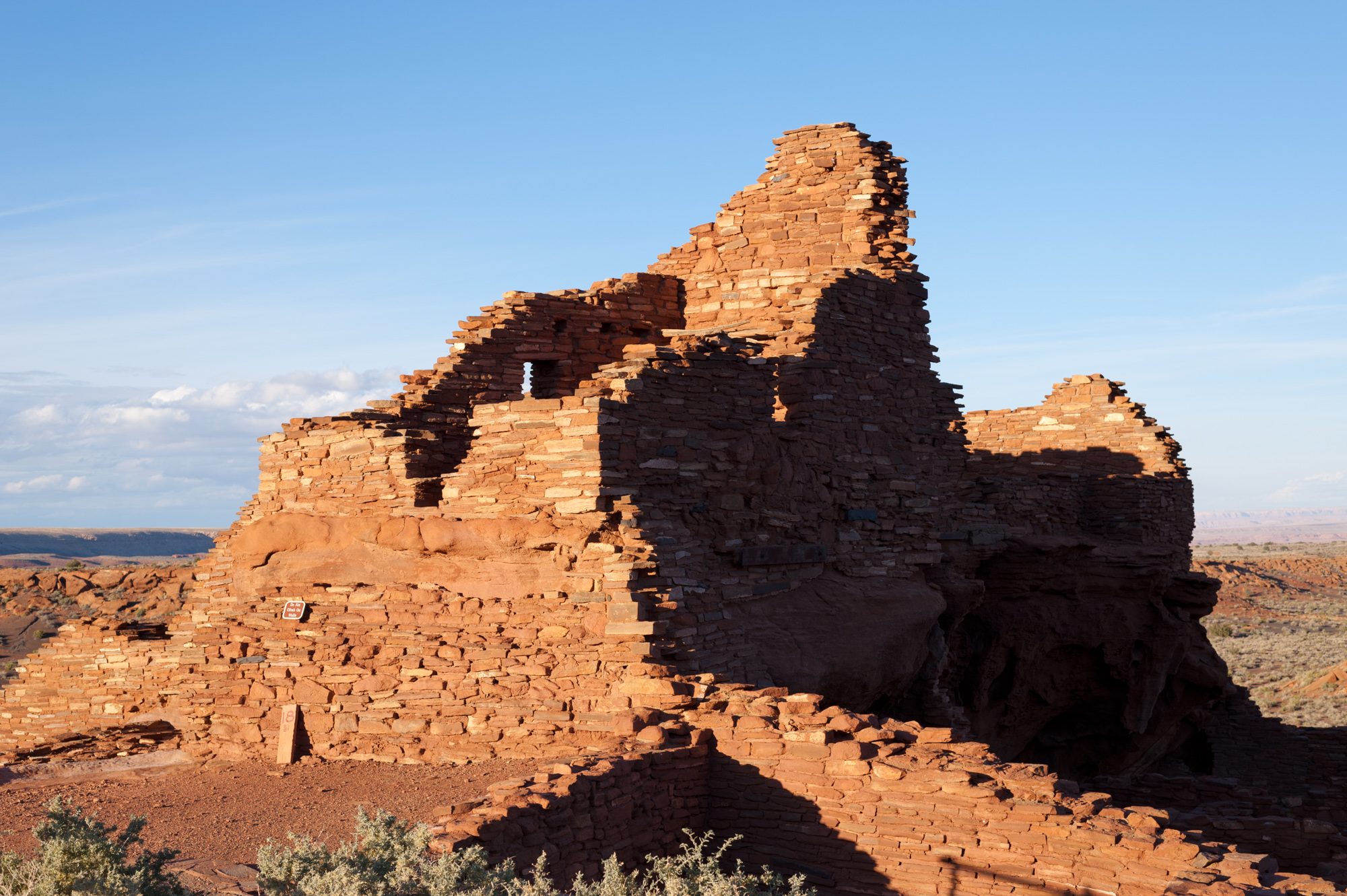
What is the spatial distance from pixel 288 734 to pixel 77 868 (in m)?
5.29

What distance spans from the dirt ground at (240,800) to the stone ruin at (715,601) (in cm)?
43

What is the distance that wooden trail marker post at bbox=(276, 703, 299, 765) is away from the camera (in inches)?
390

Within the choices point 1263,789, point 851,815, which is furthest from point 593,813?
point 1263,789

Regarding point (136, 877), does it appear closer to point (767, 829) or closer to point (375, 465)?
point (767, 829)

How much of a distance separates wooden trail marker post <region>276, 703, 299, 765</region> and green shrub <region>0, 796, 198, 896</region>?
4861mm

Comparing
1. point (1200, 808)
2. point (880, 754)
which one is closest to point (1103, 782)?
point (1200, 808)

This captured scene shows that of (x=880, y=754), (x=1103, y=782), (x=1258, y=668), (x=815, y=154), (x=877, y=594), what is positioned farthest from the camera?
(x=1258, y=668)

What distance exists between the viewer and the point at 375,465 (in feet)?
34.5

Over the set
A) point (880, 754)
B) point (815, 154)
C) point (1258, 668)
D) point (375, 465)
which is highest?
point (815, 154)

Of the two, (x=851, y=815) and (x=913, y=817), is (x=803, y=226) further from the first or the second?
(x=913, y=817)

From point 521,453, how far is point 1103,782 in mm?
8676

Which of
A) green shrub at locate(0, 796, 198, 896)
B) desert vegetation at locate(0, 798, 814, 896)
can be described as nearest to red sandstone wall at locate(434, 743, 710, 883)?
desert vegetation at locate(0, 798, 814, 896)

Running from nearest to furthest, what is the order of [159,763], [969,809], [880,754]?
[969,809] < [880,754] < [159,763]

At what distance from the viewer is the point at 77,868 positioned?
4805 mm
